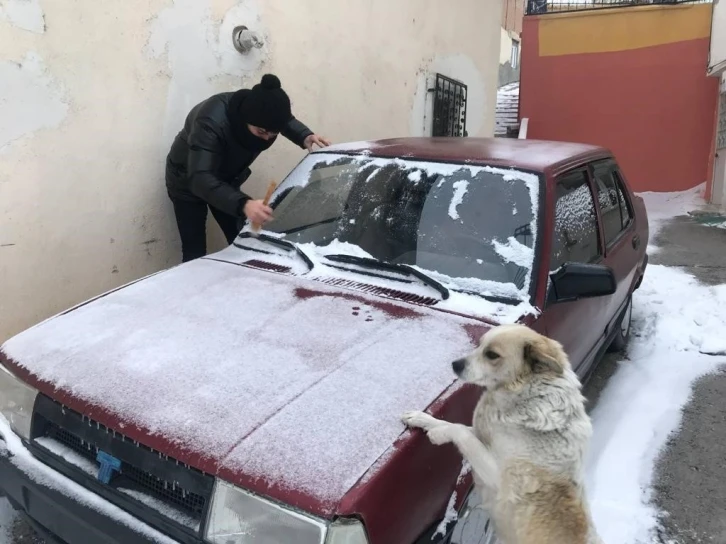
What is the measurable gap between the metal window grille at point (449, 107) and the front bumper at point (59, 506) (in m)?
6.54

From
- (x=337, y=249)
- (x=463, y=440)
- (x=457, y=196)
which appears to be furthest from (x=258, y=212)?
(x=463, y=440)

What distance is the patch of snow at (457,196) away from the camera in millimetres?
2741

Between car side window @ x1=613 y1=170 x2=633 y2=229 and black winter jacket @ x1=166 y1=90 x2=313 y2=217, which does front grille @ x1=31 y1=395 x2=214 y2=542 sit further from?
car side window @ x1=613 y1=170 x2=633 y2=229

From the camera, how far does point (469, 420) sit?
197 centimetres

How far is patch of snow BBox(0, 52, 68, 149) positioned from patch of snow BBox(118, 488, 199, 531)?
2490mm

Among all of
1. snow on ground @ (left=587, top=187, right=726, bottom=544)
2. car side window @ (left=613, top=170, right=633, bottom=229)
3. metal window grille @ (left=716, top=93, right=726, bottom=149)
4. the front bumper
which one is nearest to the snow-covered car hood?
the front bumper

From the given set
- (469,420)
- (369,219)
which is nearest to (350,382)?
(469,420)

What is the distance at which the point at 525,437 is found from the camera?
1.74m

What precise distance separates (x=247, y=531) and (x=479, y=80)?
27.2 ft

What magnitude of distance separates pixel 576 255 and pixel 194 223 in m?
2.56

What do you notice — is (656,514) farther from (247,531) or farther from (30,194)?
(30,194)

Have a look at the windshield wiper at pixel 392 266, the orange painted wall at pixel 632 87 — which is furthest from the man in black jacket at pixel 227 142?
the orange painted wall at pixel 632 87

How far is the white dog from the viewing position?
1.67 metres

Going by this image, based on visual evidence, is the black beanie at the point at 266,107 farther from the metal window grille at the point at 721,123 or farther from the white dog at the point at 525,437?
the metal window grille at the point at 721,123
